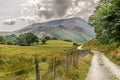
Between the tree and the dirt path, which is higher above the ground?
the tree

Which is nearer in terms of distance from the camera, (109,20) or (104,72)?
(104,72)

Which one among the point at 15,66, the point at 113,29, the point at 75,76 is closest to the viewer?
the point at 75,76

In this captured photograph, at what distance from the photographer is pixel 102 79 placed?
2523 centimetres

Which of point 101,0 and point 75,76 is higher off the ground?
point 101,0

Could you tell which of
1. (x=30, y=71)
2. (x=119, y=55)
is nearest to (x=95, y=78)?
(x=30, y=71)

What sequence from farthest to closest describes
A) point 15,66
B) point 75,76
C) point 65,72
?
→ point 15,66, point 75,76, point 65,72

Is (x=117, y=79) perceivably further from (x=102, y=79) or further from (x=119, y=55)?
(x=119, y=55)

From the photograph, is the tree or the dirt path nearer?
the dirt path

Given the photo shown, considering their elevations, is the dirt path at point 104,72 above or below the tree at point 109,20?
below

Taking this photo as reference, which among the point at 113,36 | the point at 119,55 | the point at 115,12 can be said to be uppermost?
the point at 115,12

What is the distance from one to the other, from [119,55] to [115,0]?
1011 cm

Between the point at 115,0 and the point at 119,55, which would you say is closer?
the point at 115,0

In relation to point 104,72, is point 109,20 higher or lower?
higher

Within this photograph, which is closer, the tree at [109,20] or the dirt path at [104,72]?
the dirt path at [104,72]
